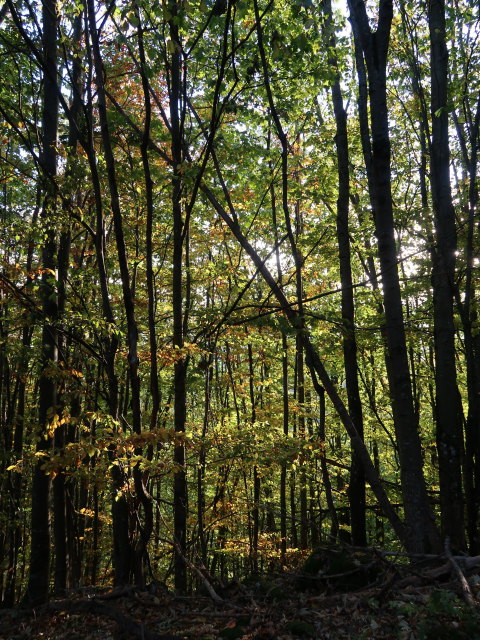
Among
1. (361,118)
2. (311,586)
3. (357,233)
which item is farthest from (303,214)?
(311,586)

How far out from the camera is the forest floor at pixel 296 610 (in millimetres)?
3122

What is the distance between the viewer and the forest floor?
312 cm

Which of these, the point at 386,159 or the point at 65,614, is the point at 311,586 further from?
the point at 386,159

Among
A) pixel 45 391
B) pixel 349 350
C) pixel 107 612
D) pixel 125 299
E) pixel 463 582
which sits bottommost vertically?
pixel 107 612

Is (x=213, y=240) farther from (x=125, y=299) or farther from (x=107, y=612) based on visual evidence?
(x=107, y=612)

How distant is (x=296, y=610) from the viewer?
12.5 feet

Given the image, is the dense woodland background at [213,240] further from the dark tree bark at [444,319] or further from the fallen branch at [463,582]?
the fallen branch at [463,582]

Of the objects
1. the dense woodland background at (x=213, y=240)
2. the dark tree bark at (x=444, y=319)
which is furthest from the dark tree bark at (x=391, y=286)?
the dark tree bark at (x=444, y=319)

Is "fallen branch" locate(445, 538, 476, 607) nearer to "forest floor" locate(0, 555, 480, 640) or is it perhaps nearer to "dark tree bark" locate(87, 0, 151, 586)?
"forest floor" locate(0, 555, 480, 640)

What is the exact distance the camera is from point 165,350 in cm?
579

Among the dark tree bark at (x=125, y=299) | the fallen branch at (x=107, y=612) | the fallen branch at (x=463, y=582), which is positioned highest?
the dark tree bark at (x=125, y=299)

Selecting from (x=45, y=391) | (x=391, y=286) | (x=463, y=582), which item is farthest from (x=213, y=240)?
(x=463, y=582)

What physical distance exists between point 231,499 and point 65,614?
8191 millimetres

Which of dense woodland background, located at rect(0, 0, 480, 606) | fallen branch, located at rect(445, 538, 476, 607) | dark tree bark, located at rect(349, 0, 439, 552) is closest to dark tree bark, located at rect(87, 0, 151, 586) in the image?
dense woodland background, located at rect(0, 0, 480, 606)
